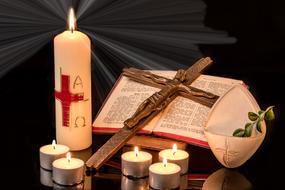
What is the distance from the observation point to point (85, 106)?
1.07 meters

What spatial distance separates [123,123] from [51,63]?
0.39 metres

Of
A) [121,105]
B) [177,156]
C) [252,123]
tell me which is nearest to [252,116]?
[252,123]

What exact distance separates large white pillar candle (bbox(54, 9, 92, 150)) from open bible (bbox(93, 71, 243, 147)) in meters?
0.05

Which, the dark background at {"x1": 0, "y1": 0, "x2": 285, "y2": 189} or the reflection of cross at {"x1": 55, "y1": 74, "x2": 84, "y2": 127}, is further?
the dark background at {"x1": 0, "y1": 0, "x2": 285, "y2": 189}

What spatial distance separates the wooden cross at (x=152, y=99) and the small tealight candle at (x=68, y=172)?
0.04 metres

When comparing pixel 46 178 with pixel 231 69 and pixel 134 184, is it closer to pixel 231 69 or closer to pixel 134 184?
pixel 134 184

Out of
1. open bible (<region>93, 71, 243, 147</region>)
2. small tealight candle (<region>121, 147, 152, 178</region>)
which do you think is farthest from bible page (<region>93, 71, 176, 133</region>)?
small tealight candle (<region>121, 147, 152, 178</region>)

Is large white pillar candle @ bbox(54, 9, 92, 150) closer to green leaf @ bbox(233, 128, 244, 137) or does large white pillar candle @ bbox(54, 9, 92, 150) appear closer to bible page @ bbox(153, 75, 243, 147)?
bible page @ bbox(153, 75, 243, 147)

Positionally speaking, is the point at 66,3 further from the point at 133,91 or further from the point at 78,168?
the point at 78,168

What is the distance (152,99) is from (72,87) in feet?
0.45

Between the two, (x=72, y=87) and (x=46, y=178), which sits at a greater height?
(x=72, y=87)

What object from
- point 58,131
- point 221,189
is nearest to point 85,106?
point 58,131

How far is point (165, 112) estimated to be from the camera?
43.6 inches

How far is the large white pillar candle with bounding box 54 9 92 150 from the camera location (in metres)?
1.04
